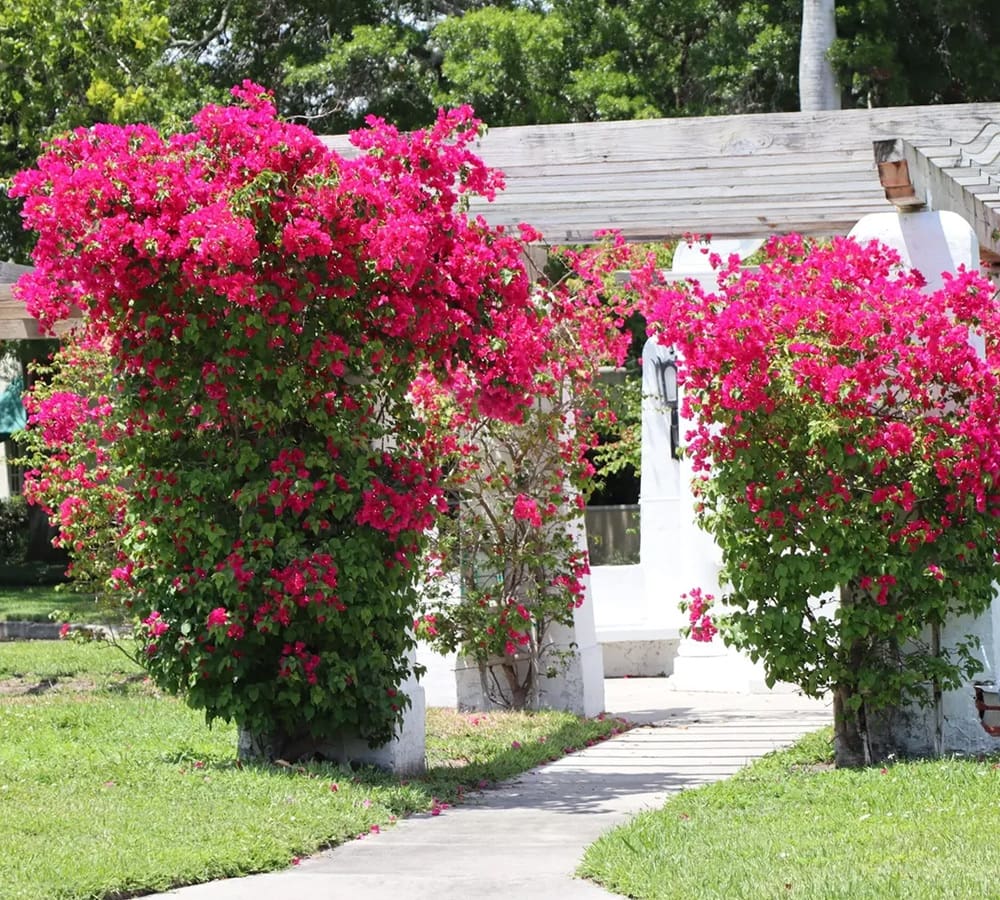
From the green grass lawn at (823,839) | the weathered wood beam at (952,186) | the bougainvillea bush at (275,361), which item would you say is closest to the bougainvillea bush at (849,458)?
the weathered wood beam at (952,186)

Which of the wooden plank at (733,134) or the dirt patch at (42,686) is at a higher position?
the wooden plank at (733,134)

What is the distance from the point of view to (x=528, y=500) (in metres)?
11.2

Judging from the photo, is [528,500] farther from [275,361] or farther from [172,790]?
[172,790]

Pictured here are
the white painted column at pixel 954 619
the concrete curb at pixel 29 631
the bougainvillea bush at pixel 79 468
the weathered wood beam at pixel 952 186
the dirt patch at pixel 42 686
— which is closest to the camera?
the weathered wood beam at pixel 952 186

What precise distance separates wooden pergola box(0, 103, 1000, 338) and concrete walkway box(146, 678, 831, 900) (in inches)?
130

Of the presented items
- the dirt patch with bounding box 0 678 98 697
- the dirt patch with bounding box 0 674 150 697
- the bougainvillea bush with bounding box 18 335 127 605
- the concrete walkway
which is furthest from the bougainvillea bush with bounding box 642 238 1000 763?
the dirt patch with bounding box 0 678 98 697

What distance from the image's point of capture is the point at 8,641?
17.8m

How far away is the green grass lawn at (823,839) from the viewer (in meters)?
5.65

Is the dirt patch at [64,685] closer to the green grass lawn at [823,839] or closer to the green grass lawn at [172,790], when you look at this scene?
the green grass lawn at [172,790]

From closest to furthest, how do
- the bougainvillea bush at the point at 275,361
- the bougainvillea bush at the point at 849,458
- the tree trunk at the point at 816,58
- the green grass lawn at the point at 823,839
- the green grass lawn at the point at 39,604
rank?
the green grass lawn at the point at 823,839, the bougainvillea bush at the point at 275,361, the bougainvillea bush at the point at 849,458, the green grass lawn at the point at 39,604, the tree trunk at the point at 816,58

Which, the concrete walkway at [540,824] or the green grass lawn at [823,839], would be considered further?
the concrete walkway at [540,824]

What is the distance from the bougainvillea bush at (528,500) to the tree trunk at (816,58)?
7523mm

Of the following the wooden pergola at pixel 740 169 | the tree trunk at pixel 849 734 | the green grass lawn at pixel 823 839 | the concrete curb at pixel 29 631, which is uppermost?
the wooden pergola at pixel 740 169

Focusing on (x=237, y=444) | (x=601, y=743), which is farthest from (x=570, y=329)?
(x=237, y=444)
